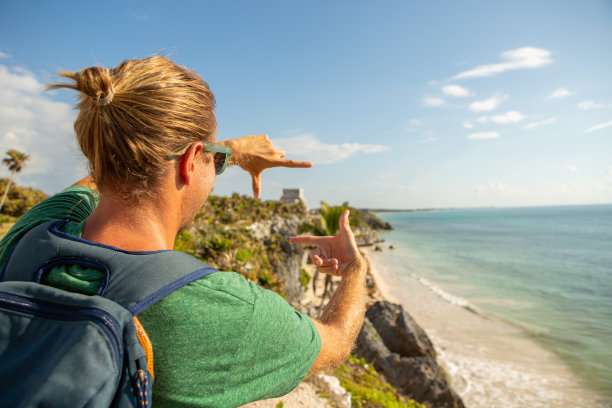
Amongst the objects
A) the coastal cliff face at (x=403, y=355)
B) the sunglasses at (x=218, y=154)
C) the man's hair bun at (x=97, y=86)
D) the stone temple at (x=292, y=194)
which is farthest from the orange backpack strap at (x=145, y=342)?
the stone temple at (x=292, y=194)

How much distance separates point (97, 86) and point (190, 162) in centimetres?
40

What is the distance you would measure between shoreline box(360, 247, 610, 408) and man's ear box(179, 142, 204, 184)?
39.5 ft

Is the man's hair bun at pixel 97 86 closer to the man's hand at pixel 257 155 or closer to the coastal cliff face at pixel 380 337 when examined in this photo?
the man's hand at pixel 257 155

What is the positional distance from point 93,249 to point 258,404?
3.59 metres

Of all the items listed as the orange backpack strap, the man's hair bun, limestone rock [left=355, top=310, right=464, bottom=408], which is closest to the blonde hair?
the man's hair bun

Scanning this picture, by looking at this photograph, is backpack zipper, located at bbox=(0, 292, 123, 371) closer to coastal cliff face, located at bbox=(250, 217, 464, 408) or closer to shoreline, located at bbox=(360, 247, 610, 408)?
coastal cliff face, located at bbox=(250, 217, 464, 408)

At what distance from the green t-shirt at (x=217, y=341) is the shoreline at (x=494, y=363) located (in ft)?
38.3

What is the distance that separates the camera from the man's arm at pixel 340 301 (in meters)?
1.36

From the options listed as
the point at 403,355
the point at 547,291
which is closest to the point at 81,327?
the point at 403,355

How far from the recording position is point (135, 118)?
3.88 feet

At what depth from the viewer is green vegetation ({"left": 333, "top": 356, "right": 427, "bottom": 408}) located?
5.64m

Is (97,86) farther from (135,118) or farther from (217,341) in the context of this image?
(217,341)

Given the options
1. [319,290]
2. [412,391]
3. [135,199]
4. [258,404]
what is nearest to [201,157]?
[135,199]

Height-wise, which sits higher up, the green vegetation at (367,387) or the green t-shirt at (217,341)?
the green t-shirt at (217,341)
